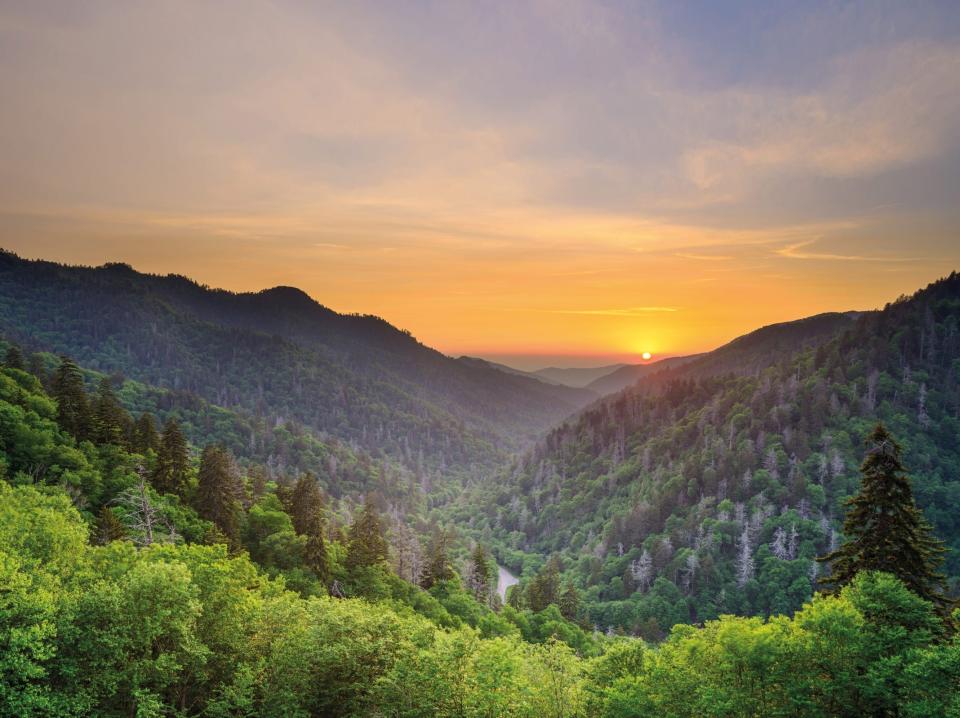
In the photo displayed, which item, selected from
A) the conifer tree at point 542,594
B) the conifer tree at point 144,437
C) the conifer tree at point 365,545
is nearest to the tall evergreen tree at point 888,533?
the conifer tree at point 365,545

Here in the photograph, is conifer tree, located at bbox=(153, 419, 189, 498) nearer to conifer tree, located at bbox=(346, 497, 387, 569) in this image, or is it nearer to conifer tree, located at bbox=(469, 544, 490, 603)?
conifer tree, located at bbox=(346, 497, 387, 569)

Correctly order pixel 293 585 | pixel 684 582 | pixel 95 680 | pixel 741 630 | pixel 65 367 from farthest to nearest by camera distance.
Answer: pixel 684 582 → pixel 65 367 → pixel 293 585 → pixel 741 630 → pixel 95 680

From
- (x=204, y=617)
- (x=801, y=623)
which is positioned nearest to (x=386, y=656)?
(x=204, y=617)

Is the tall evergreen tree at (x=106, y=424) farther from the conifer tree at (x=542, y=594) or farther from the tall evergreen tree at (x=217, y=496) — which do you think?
the conifer tree at (x=542, y=594)

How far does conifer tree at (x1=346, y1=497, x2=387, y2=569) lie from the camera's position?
259 ft

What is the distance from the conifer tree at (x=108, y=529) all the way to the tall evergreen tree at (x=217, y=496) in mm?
16565

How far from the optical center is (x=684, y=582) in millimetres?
159125

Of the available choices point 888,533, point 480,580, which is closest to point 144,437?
point 480,580

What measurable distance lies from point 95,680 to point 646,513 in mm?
189615

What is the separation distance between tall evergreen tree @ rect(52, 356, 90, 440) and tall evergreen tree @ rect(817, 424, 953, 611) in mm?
79698

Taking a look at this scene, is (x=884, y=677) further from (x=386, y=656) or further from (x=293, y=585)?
(x=293, y=585)

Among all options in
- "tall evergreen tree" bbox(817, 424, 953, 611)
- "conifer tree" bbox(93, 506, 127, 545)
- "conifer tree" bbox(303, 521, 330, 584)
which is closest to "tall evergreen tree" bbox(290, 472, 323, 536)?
"conifer tree" bbox(303, 521, 330, 584)

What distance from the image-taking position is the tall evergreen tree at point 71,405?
2859 inches

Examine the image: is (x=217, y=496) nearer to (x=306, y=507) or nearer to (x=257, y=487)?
(x=306, y=507)
